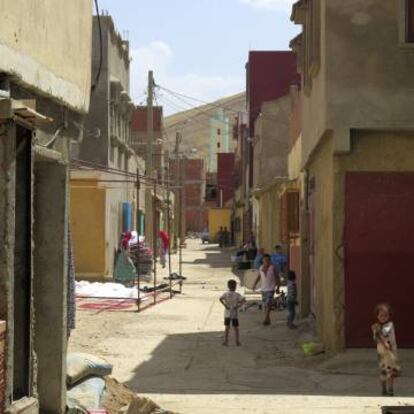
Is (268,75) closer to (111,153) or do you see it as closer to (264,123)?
(264,123)

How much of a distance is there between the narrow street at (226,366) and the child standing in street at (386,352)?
0.20 m

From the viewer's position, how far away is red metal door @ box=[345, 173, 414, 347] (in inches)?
510

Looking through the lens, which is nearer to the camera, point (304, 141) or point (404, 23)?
point (404, 23)

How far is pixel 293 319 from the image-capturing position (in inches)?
711

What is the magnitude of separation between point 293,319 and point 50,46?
35.0 feet

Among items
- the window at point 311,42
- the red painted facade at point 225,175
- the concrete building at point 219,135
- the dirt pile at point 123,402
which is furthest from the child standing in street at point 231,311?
the concrete building at point 219,135

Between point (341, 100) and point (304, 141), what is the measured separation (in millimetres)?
5145

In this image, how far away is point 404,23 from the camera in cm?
1260

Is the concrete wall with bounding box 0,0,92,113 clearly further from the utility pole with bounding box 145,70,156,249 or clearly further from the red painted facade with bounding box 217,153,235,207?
the red painted facade with bounding box 217,153,235,207

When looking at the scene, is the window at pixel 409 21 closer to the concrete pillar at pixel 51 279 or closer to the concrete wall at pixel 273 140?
the concrete pillar at pixel 51 279

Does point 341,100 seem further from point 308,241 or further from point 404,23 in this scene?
point 308,241

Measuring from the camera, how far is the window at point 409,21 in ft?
41.3

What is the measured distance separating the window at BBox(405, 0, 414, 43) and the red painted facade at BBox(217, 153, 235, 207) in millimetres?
75580

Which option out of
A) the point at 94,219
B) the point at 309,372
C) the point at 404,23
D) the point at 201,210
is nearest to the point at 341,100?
the point at 404,23
